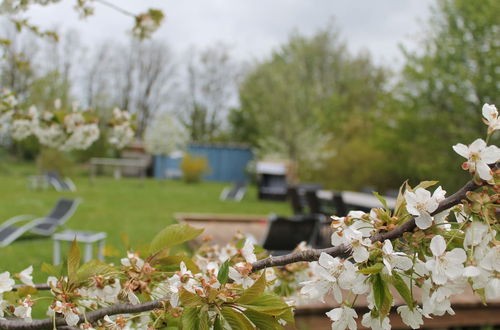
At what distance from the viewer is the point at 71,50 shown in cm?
3656

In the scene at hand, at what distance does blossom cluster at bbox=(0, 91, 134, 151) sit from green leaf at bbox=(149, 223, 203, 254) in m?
1.59

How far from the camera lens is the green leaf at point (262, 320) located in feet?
2.98

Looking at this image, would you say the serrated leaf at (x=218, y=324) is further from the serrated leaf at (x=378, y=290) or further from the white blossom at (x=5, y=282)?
the white blossom at (x=5, y=282)

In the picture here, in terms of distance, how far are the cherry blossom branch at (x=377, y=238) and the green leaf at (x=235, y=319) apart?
0.13 metres

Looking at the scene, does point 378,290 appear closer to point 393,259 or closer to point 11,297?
point 393,259

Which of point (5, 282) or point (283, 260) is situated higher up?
point (283, 260)

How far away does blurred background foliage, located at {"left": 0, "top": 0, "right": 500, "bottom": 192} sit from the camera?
13.0 meters

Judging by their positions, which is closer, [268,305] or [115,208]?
[268,305]

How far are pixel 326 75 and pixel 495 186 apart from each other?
33042 mm

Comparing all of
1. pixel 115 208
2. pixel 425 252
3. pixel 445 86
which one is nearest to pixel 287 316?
pixel 425 252

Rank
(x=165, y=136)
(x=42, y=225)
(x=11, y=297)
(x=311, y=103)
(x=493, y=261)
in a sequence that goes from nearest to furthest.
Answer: (x=493, y=261)
(x=11, y=297)
(x=42, y=225)
(x=311, y=103)
(x=165, y=136)

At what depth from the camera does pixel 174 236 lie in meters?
1.19

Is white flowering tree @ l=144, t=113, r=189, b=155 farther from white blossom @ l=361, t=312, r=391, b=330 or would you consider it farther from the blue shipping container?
white blossom @ l=361, t=312, r=391, b=330

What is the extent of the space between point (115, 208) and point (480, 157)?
12.7 meters
